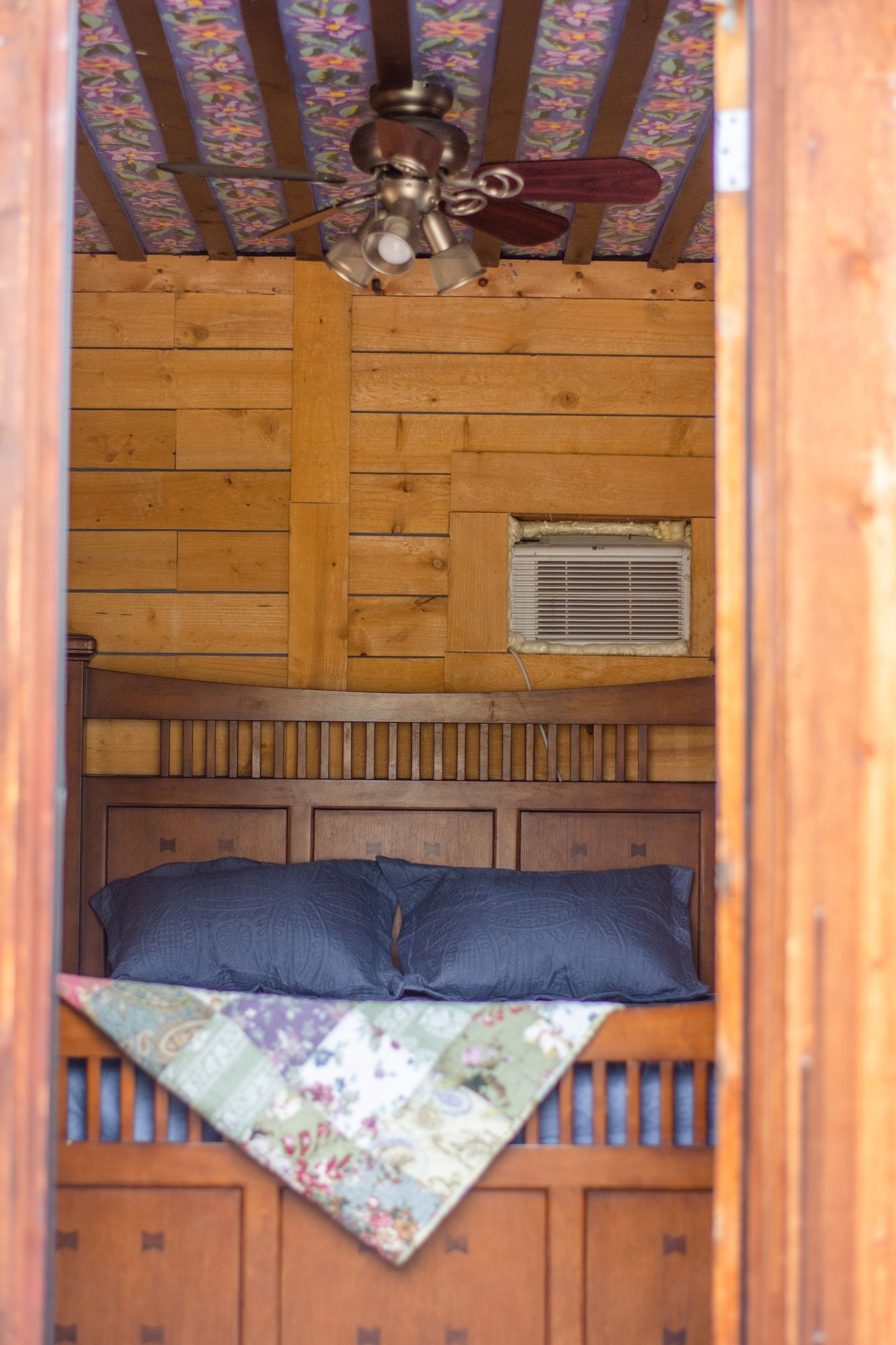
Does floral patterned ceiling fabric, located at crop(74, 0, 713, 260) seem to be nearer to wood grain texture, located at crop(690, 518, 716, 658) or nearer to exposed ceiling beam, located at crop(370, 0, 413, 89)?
exposed ceiling beam, located at crop(370, 0, 413, 89)

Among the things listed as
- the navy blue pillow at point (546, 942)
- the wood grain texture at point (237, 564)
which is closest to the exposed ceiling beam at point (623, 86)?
the wood grain texture at point (237, 564)

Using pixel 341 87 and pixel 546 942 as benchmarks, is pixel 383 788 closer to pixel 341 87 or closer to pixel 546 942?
pixel 546 942

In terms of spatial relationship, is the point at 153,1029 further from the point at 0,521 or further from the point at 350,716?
the point at 350,716

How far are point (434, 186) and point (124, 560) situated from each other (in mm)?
1558

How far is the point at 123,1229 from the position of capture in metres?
1.83

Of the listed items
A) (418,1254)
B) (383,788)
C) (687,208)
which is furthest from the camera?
(383,788)

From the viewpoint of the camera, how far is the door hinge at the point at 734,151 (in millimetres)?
1445

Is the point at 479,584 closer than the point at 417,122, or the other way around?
the point at 417,122

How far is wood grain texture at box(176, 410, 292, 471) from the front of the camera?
3523 mm

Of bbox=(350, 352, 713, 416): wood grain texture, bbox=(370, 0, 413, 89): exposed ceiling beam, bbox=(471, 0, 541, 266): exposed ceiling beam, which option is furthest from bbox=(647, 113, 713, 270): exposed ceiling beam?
bbox=(370, 0, 413, 89): exposed ceiling beam

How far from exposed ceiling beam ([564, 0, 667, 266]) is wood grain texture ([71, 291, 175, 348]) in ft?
4.04

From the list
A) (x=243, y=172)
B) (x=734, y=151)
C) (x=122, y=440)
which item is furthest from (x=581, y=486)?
(x=734, y=151)

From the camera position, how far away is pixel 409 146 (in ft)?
7.55

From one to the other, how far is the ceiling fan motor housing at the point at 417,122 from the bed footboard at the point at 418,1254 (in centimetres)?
171
